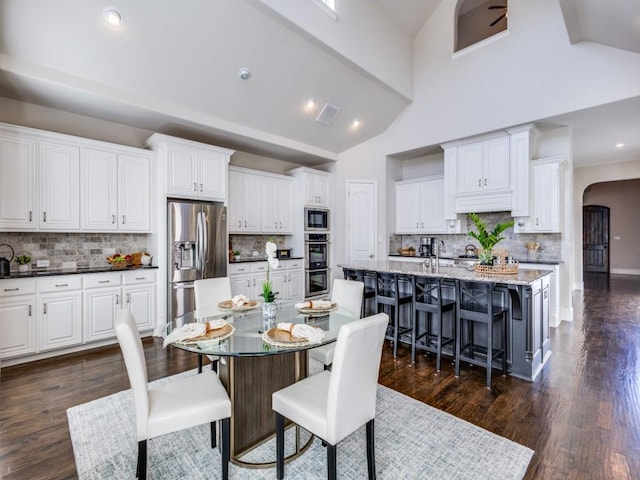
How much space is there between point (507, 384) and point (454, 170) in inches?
143

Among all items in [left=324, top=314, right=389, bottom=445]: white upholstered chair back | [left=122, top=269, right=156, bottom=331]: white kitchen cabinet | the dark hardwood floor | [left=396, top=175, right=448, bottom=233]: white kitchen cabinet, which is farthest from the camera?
[left=396, top=175, right=448, bottom=233]: white kitchen cabinet

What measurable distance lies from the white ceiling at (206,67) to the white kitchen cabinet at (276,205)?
2.36ft

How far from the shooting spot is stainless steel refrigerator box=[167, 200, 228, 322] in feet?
13.7

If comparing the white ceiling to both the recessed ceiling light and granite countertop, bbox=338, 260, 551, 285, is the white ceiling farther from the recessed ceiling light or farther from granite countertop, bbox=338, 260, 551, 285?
granite countertop, bbox=338, 260, 551, 285

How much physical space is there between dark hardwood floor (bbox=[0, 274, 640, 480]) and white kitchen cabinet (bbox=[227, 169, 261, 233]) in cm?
223

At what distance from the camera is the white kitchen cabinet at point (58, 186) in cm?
352

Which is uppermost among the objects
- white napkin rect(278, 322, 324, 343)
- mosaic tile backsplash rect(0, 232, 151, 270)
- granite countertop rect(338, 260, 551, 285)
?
mosaic tile backsplash rect(0, 232, 151, 270)

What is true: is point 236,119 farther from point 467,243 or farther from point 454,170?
point 467,243

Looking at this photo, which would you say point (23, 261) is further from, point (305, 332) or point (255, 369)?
point (305, 332)

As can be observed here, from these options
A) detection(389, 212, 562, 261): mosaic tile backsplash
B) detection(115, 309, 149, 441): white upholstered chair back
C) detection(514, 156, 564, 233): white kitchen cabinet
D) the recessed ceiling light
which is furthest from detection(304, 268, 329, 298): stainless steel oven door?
detection(115, 309, 149, 441): white upholstered chair back

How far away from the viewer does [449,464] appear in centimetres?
185

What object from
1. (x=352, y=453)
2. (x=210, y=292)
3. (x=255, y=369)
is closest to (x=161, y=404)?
(x=255, y=369)

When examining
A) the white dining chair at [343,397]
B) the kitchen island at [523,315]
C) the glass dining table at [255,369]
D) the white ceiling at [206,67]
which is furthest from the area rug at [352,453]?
the white ceiling at [206,67]

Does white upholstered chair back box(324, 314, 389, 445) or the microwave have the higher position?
the microwave
